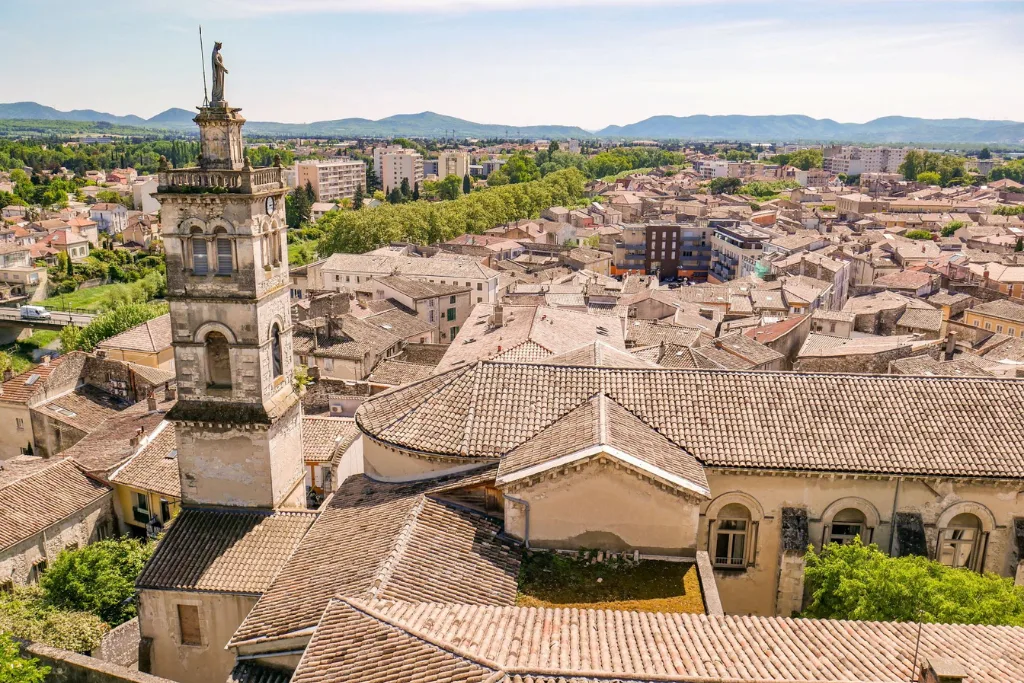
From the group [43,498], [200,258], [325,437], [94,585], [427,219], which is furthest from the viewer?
[427,219]

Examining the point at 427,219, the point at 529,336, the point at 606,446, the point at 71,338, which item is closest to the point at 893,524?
the point at 606,446

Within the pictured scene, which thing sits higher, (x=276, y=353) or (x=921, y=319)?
(x=276, y=353)

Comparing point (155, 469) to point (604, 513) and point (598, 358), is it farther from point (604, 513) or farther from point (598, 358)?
point (604, 513)

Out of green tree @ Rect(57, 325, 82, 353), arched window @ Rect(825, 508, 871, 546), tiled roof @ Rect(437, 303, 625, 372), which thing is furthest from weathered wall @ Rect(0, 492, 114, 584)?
green tree @ Rect(57, 325, 82, 353)

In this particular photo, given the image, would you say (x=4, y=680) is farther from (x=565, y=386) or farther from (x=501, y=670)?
(x=565, y=386)

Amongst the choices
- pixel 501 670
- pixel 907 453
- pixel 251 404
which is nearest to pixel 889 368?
pixel 907 453

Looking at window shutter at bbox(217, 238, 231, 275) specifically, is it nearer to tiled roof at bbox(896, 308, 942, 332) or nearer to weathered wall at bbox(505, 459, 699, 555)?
weathered wall at bbox(505, 459, 699, 555)

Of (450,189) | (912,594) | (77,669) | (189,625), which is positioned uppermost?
(450,189)

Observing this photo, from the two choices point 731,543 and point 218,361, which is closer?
point 731,543
